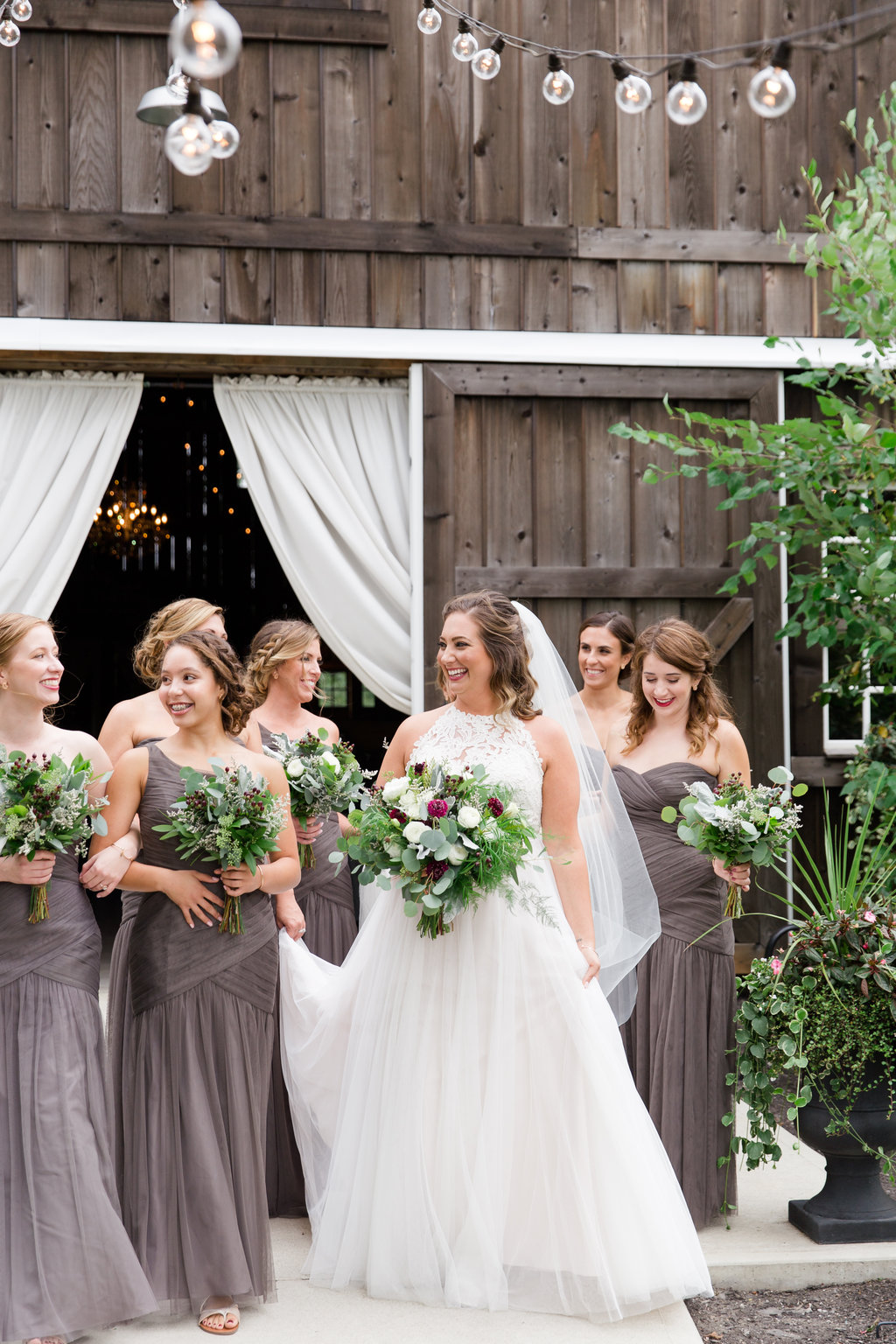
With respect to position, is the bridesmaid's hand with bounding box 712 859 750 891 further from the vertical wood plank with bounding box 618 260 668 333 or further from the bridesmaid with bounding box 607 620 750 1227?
the vertical wood plank with bounding box 618 260 668 333

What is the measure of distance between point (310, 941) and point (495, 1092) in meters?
1.20

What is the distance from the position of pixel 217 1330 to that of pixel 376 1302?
1.54 feet

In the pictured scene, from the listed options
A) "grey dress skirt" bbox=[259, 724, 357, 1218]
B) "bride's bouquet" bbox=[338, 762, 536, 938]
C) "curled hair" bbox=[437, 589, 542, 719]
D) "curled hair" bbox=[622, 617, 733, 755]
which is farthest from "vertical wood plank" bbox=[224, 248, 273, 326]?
"bride's bouquet" bbox=[338, 762, 536, 938]

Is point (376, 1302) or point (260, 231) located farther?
point (260, 231)

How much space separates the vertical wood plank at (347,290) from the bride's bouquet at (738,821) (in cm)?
359

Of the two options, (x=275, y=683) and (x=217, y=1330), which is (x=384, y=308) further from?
(x=217, y=1330)

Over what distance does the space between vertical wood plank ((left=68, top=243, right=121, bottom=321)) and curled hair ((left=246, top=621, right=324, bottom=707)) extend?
2.54m

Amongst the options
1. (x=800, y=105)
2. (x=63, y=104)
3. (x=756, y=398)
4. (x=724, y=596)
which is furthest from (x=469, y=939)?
(x=800, y=105)

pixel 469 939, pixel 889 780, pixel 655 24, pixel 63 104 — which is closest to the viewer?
pixel 469 939

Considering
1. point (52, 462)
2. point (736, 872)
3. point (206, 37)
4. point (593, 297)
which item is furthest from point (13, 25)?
point (736, 872)

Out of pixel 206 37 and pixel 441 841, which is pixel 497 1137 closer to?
pixel 441 841

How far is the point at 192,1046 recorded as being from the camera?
345 centimetres

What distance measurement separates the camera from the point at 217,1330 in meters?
3.32

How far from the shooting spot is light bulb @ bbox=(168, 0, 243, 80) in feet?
7.77
